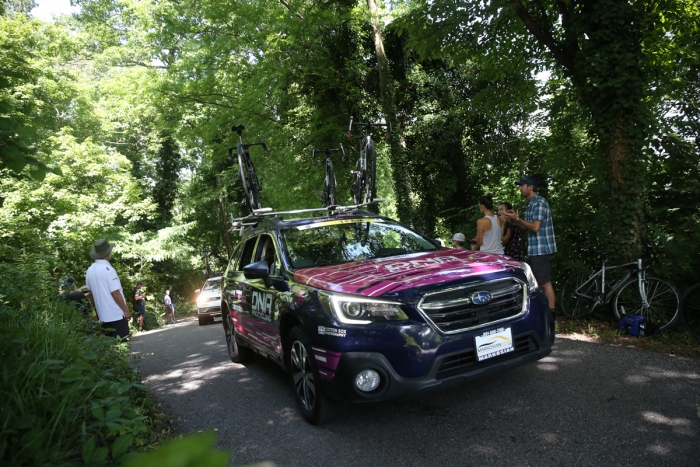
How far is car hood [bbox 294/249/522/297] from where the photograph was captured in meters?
4.03

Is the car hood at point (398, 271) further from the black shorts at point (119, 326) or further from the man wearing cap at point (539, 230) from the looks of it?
the black shorts at point (119, 326)

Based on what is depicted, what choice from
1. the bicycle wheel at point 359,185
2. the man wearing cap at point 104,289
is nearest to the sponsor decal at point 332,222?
the man wearing cap at point 104,289

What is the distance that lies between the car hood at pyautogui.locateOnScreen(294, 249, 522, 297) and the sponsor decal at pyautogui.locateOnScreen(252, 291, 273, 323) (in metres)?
0.65

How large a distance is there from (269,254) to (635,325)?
4.87 m

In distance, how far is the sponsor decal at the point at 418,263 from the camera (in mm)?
4492

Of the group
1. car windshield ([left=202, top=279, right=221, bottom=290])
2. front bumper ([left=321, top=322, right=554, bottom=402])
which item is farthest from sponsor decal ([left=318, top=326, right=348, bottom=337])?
car windshield ([left=202, top=279, right=221, bottom=290])

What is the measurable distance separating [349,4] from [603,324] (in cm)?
1425

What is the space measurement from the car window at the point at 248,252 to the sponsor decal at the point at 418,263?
245 cm

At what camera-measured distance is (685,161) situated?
24.2ft

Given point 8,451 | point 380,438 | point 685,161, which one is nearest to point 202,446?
point 8,451

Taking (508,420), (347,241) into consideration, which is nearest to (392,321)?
(508,420)

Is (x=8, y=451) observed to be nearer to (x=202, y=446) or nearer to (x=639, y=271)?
(x=202, y=446)

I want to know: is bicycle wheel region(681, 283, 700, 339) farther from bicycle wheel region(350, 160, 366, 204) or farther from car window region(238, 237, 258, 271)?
bicycle wheel region(350, 160, 366, 204)

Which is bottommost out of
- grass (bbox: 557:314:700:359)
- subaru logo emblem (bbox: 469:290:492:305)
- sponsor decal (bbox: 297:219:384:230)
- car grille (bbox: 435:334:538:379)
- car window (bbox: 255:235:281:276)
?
grass (bbox: 557:314:700:359)
